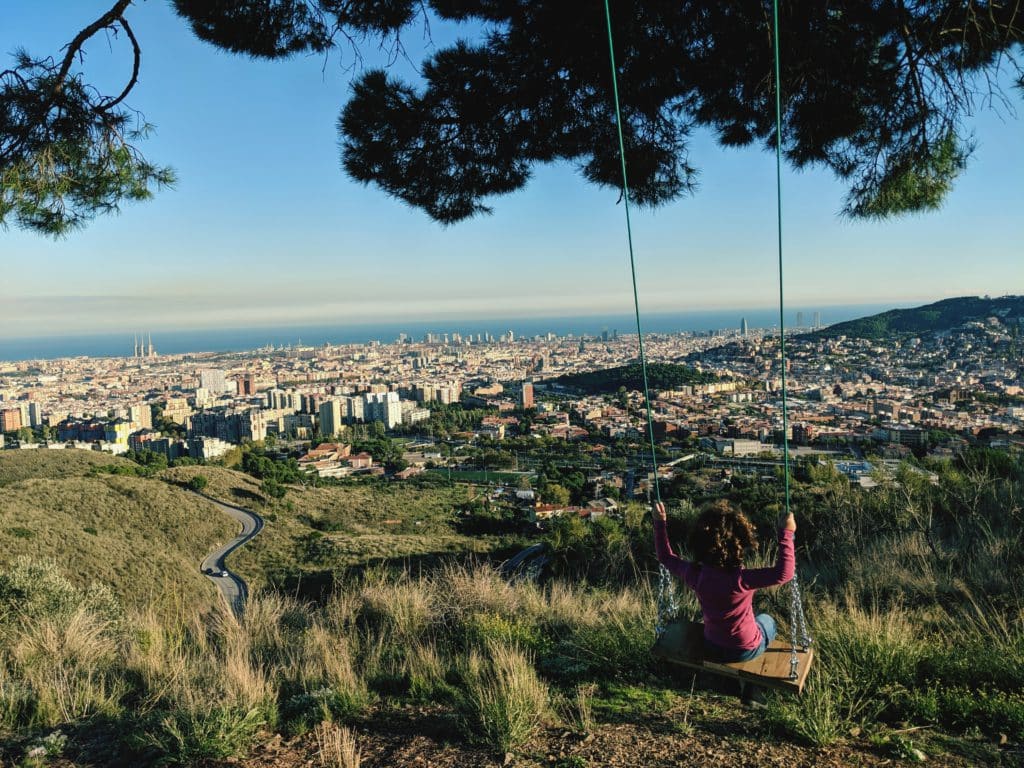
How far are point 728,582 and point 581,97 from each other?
320cm

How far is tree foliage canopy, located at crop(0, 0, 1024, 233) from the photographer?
353 cm

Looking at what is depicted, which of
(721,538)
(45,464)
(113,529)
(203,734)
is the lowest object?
(113,529)

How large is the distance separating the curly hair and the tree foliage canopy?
9.45 ft

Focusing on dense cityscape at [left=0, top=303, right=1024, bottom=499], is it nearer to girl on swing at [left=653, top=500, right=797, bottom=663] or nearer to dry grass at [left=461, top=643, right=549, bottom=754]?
girl on swing at [left=653, top=500, right=797, bottom=663]

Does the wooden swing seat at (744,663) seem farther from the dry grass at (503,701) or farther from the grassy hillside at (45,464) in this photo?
the grassy hillside at (45,464)

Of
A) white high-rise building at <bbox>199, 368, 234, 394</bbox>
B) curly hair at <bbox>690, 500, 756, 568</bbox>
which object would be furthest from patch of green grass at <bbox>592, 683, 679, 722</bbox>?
white high-rise building at <bbox>199, 368, 234, 394</bbox>

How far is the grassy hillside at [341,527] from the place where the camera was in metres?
9.95

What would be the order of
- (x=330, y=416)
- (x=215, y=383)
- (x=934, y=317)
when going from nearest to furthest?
1. (x=934, y=317)
2. (x=330, y=416)
3. (x=215, y=383)

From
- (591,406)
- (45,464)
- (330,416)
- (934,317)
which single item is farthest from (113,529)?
(330,416)

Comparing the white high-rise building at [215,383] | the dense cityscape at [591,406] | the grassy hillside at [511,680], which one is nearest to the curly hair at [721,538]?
the grassy hillside at [511,680]

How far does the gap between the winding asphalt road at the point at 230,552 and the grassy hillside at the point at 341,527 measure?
0.21 metres

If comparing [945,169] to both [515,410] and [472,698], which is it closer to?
[472,698]

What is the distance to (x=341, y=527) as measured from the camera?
1527 cm

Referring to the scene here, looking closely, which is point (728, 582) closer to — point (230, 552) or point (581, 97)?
point (581, 97)
